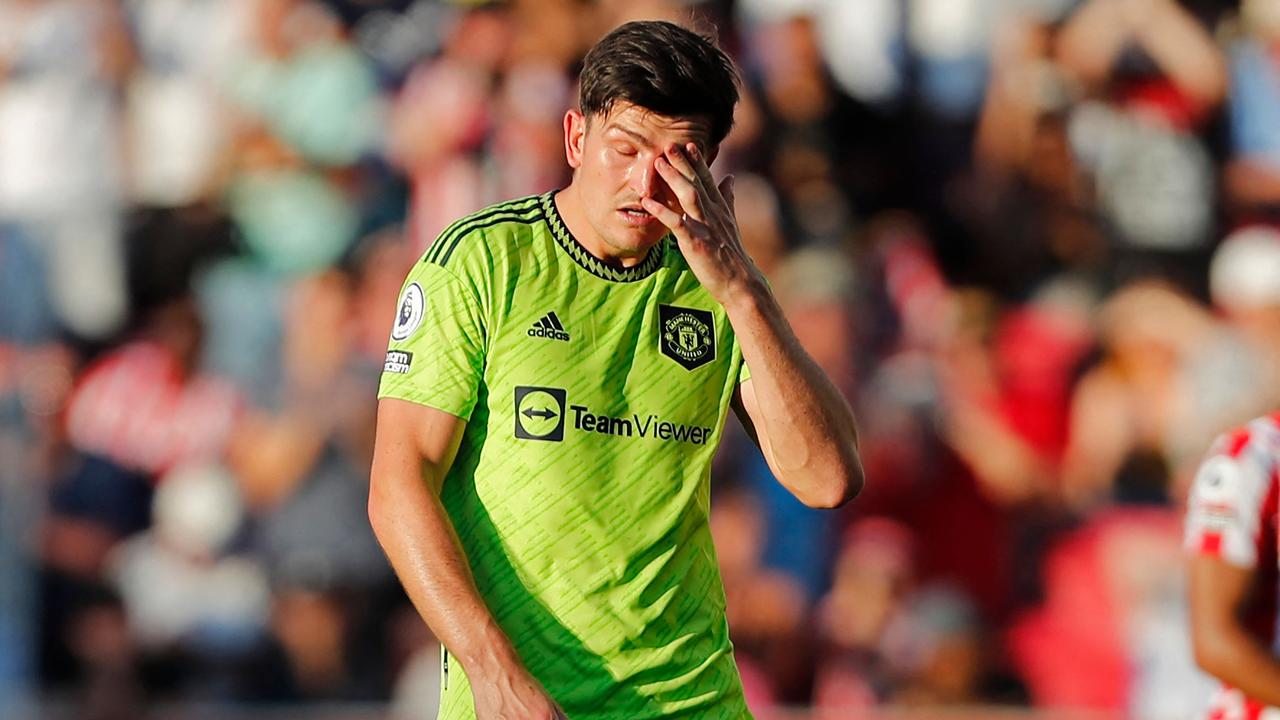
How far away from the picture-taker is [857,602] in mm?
8617

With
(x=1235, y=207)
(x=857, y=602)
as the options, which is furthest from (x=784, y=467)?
(x=1235, y=207)

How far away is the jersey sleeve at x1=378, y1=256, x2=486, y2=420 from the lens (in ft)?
11.2

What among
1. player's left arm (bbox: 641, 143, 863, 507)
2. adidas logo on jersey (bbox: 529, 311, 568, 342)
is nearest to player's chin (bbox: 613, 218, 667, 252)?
player's left arm (bbox: 641, 143, 863, 507)

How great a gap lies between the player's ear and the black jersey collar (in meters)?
0.11

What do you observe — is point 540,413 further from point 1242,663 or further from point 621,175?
point 1242,663

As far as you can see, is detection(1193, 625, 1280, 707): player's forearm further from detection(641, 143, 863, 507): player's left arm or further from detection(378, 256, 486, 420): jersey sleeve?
detection(378, 256, 486, 420): jersey sleeve

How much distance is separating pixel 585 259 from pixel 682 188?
32 centimetres

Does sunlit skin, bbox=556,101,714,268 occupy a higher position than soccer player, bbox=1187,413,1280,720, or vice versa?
sunlit skin, bbox=556,101,714,268

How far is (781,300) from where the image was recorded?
28.8 ft

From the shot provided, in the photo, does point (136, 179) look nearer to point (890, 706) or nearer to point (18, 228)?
point (18, 228)

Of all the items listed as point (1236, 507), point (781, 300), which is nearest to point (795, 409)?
point (1236, 507)

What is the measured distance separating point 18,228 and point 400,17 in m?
2.43

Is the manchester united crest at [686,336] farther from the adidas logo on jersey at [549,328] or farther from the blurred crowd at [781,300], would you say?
the blurred crowd at [781,300]

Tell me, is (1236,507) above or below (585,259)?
below
